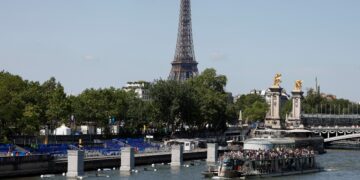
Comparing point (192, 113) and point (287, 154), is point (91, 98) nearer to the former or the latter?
point (192, 113)

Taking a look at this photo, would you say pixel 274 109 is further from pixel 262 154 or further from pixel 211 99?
pixel 262 154

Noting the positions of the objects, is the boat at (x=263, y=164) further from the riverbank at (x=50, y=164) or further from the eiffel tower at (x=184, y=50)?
the eiffel tower at (x=184, y=50)

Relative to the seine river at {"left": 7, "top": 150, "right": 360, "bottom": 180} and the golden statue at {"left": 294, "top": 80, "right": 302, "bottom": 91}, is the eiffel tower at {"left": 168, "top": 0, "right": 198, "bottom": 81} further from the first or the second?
the seine river at {"left": 7, "top": 150, "right": 360, "bottom": 180}

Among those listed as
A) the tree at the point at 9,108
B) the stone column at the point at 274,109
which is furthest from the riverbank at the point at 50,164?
the stone column at the point at 274,109

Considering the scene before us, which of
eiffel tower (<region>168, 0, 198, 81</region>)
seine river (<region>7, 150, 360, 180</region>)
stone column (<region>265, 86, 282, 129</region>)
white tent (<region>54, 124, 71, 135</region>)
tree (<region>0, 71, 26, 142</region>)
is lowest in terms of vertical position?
seine river (<region>7, 150, 360, 180</region>)

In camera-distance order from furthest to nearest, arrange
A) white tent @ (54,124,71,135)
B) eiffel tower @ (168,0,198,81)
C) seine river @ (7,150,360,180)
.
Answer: eiffel tower @ (168,0,198,81)
white tent @ (54,124,71,135)
seine river @ (7,150,360,180)

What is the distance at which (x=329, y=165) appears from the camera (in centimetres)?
7619

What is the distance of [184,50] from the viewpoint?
15788cm

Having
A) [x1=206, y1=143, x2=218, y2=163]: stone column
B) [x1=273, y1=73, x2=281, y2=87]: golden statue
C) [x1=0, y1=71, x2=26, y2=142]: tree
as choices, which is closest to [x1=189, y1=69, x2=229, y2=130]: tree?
[x1=273, y1=73, x2=281, y2=87]: golden statue

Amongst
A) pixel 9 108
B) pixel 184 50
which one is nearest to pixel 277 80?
pixel 184 50

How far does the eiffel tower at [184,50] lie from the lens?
154m

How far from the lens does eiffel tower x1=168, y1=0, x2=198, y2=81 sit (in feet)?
506

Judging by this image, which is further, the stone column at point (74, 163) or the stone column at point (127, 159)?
the stone column at point (127, 159)

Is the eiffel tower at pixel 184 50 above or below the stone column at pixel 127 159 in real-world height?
above
